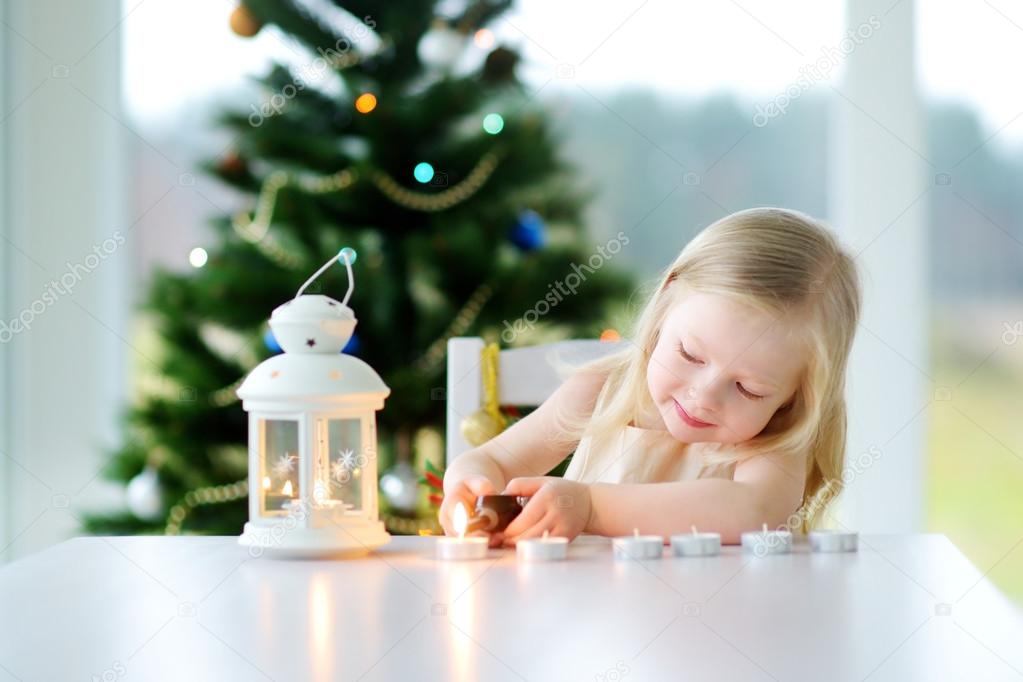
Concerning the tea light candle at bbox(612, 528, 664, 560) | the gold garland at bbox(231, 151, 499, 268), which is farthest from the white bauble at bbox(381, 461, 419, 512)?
the tea light candle at bbox(612, 528, 664, 560)

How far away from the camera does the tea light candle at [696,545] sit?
1.18m

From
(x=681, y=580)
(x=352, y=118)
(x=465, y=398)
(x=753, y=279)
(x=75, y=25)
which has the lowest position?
(x=681, y=580)

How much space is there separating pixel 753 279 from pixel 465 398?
50 cm

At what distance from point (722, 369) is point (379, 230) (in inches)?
58.0

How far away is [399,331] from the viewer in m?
2.66

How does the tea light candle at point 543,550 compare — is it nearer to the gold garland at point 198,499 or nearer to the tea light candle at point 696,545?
the tea light candle at point 696,545

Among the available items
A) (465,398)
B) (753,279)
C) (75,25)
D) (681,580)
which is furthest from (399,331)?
(681,580)

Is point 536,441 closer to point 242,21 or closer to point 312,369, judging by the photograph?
point 312,369

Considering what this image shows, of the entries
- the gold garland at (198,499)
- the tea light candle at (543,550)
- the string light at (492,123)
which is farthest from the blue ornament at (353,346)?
the tea light candle at (543,550)

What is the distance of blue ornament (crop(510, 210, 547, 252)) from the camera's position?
2613 millimetres

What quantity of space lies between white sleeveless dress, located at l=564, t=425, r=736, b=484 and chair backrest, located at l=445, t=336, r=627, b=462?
135 mm

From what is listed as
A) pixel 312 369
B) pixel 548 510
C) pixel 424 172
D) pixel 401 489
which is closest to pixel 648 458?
pixel 548 510

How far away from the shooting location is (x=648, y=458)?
5.25 feet

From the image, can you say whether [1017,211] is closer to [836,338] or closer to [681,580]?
[836,338]
